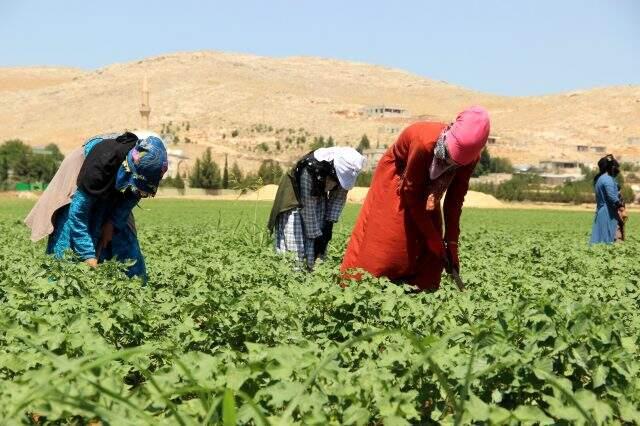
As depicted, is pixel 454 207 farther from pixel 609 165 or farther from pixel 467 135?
pixel 609 165

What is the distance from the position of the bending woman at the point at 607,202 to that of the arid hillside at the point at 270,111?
7610 cm

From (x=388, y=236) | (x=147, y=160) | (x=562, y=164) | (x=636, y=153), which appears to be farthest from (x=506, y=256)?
(x=636, y=153)

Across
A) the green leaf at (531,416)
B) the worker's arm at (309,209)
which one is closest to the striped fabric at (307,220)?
the worker's arm at (309,209)

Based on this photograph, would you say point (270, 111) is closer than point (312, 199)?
No

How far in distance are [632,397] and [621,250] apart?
8.53 m

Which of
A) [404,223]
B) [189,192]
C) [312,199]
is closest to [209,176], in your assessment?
[189,192]

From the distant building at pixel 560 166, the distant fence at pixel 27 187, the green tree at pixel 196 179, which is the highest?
the green tree at pixel 196 179

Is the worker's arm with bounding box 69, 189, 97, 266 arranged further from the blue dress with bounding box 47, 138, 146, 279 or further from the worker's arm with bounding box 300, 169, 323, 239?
the worker's arm with bounding box 300, 169, 323, 239

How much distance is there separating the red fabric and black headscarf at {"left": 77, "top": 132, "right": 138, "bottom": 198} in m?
1.38

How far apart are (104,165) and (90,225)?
0.54 m

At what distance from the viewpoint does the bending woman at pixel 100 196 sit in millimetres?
4957

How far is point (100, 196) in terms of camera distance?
5.07 m

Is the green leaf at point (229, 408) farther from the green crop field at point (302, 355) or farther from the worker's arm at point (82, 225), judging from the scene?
the worker's arm at point (82, 225)

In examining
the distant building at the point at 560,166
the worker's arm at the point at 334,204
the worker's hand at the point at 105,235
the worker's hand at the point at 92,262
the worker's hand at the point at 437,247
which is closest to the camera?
the worker's hand at the point at 92,262
